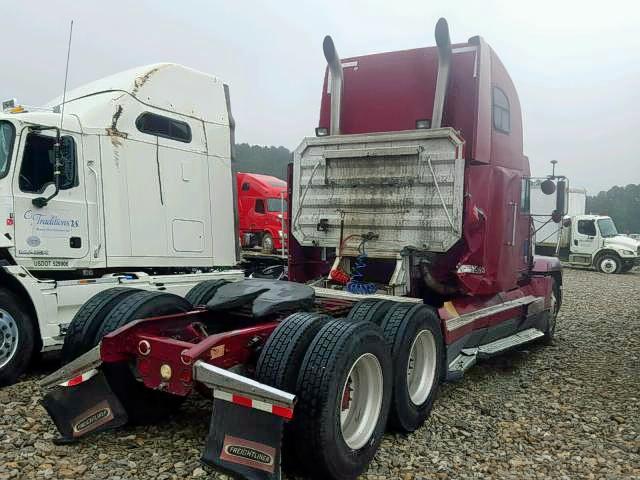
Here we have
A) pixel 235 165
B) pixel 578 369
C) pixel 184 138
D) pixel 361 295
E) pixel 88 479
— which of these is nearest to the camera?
pixel 88 479

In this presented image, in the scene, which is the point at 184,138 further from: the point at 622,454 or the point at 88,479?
the point at 622,454

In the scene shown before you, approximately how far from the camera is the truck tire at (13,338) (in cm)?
541

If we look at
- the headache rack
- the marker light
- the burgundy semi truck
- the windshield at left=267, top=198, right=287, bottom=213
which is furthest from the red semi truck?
the marker light

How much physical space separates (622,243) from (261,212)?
14801mm

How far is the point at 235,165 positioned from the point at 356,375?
5.13 m

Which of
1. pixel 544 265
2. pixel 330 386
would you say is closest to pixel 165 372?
pixel 330 386

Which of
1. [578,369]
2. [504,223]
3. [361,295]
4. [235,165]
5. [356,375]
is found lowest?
[578,369]

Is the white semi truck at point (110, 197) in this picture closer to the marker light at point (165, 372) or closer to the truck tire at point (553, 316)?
the marker light at point (165, 372)

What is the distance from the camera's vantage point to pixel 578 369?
6.61m

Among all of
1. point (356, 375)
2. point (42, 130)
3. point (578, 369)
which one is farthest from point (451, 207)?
point (42, 130)

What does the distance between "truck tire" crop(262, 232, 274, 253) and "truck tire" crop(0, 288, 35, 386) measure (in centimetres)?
1027

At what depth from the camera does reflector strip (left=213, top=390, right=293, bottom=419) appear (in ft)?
9.78

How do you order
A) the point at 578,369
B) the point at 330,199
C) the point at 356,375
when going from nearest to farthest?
the point at 356,375, the point at 330,199, the point at 578,369

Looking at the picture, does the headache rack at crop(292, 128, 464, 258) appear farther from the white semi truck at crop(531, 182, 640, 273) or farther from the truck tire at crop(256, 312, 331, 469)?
the white semi truck at crop(531, 182, 640, 273)
